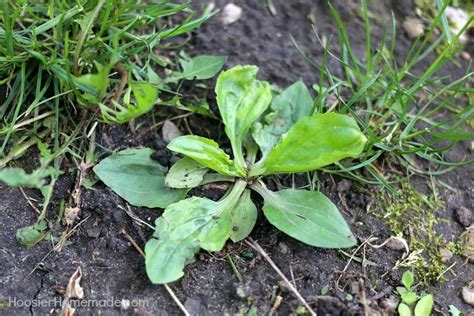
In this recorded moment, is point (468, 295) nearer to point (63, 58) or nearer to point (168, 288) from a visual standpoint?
point (168, 288)

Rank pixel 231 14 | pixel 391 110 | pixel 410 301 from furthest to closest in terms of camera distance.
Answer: pixel 231 14 → pixel 391 110 → pixel 410 301

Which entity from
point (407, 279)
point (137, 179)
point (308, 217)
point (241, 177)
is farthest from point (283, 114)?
point (407, 279)

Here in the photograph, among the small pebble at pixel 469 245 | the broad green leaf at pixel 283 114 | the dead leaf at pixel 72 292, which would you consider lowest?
the dead leaf at pixel 72 292

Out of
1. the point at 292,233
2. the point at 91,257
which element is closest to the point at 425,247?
the point at 292,233

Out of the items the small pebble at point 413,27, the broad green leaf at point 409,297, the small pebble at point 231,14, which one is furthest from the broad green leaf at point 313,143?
the small pebble at point 413,27

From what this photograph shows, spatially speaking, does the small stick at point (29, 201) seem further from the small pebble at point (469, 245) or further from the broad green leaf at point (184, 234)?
the small pebble at point (469, 245)

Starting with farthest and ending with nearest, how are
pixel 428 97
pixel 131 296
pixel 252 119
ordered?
pixel 428 97
pixel 252 119
pixel 131 296

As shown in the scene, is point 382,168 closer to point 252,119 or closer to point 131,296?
point 252,119
